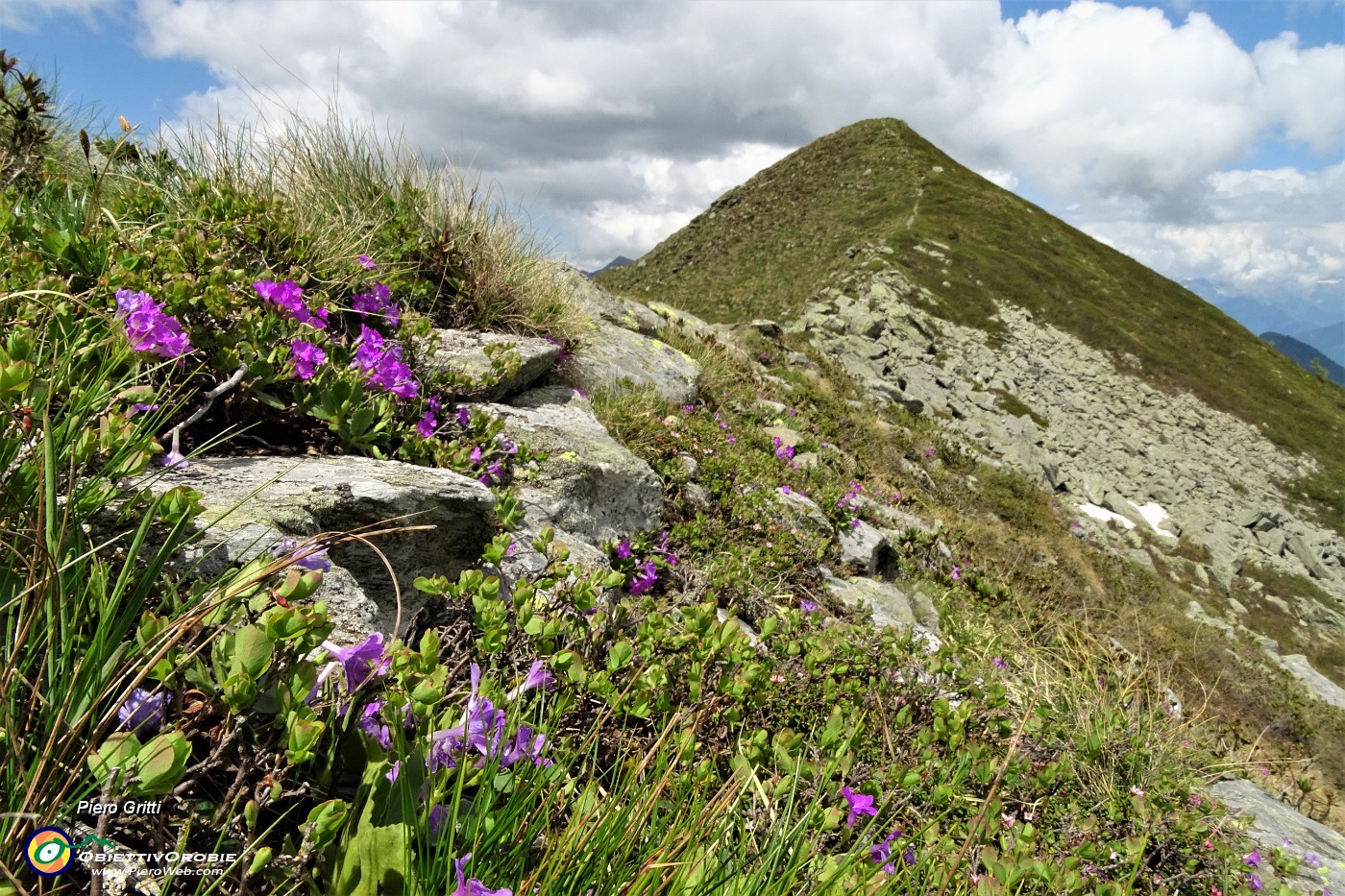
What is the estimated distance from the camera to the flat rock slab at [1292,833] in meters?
3.29

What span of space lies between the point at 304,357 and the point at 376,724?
1.93m

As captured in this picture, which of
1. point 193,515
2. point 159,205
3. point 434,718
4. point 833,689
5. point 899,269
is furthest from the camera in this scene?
point 899,269

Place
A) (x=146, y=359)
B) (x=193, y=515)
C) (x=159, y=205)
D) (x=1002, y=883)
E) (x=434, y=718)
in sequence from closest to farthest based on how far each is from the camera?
1. (x=434, y=718)
2. (x=193, y=515)
3. (x=1002, y=883)
4. (x=146, y=359)
5. (x=159, y=205)

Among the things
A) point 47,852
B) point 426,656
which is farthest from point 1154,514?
point 47,852

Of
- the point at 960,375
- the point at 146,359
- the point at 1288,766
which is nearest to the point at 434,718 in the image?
the point at 146,359

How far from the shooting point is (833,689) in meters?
2.89

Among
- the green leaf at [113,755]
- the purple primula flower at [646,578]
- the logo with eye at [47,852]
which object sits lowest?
the purple primula flower at [646,578]

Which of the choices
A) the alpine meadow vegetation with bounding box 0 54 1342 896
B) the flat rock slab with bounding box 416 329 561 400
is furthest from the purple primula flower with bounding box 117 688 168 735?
the flat rock slab with bounding box 416 329 561 400

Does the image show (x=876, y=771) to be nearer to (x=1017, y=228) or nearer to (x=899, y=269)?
(x=899, y=269)

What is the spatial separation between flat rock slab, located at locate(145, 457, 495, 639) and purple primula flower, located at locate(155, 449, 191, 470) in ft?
0.09

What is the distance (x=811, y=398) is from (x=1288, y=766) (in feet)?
23.7

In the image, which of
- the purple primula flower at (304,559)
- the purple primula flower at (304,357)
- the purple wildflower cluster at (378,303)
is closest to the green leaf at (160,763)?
the purple primula flower at (304,559)

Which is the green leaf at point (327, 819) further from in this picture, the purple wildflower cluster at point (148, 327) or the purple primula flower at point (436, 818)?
the purple wildflower cluster at point (148, 327)

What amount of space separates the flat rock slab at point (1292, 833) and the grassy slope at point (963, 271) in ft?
99.8
